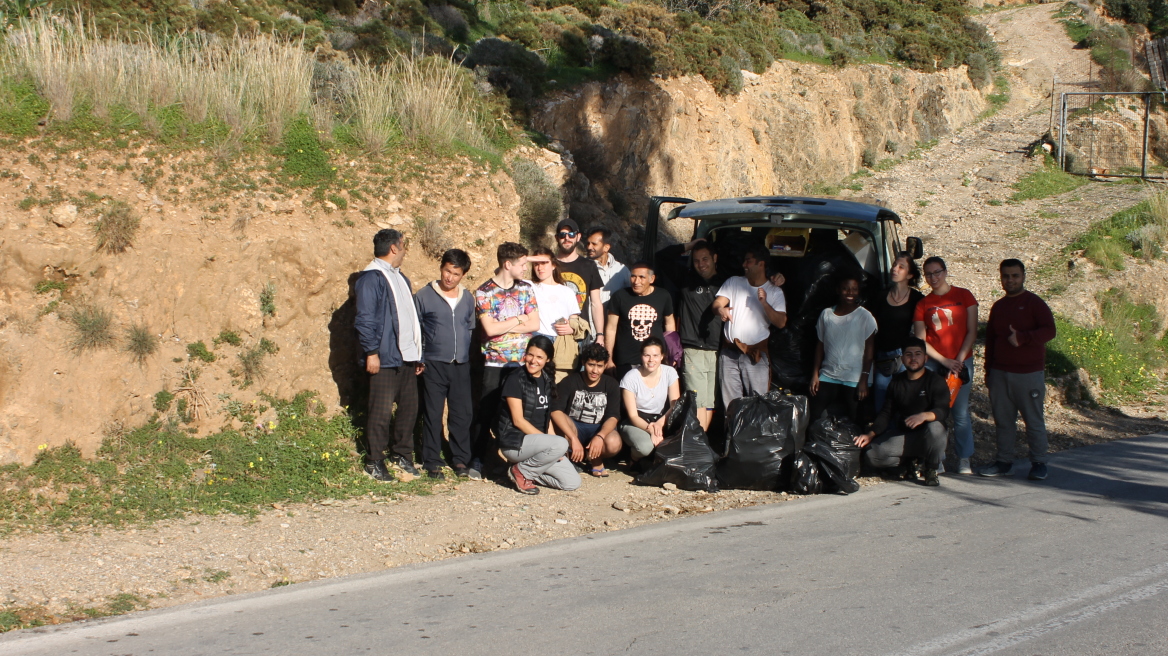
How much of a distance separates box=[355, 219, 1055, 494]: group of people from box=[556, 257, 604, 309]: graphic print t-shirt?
0.04 ft

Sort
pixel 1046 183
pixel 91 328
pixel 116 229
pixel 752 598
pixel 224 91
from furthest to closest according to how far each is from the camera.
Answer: pixel 1046 183, pixel 224 91, pixel 116 229, pixel 91 328, pixel 752 598

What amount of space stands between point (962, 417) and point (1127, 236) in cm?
1237

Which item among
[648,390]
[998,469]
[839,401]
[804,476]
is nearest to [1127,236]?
[998,469]

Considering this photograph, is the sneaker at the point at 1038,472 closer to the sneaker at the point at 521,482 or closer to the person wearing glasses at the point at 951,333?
the person wearing glasses at the point at 951,333

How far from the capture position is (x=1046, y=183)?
950 inches

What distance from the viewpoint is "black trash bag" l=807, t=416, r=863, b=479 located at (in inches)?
291

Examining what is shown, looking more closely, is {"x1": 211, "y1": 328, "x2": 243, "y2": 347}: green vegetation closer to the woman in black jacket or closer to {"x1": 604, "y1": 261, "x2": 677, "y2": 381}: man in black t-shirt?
the woman in black jacket

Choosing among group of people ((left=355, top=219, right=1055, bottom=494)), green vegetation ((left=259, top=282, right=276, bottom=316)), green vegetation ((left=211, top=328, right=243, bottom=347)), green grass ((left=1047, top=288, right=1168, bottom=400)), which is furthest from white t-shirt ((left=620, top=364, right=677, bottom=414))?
green grass ((left=1047, top=288, right=1168, bottom=400))

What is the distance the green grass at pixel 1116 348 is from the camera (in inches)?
490

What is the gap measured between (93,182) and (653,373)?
5.09 meters

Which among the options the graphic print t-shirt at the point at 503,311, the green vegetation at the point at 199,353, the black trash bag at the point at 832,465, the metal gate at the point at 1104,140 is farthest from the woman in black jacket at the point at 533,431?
the metal gate at the point at 1104,140

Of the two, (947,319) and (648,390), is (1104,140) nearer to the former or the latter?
(947,319)

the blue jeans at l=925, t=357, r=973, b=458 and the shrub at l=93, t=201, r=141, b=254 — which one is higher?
the shrub at l=93, t=201, r=141, b=254

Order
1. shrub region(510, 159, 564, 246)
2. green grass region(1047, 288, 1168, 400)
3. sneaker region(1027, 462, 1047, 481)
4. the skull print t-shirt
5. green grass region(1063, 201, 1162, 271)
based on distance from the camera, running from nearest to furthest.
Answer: sneaker region(1027, 462, 1047, 481) → the skull print t-shirt → shrub region(510, 159, 564, 246) → green grass region(1047, 288, 1168, 400) → green grass region(1063, 201, 1162, 271)
